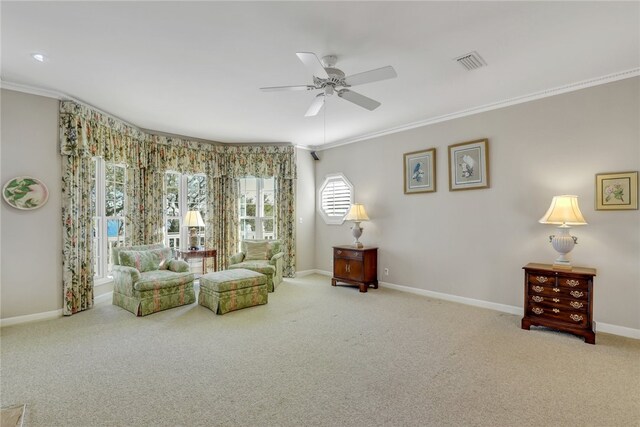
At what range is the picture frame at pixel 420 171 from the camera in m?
4.91

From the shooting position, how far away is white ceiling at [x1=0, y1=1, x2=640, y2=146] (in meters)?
2.29

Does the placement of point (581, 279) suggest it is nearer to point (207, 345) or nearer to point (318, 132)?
point (207, 345)

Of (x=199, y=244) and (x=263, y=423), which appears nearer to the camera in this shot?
(x=263, y=423)

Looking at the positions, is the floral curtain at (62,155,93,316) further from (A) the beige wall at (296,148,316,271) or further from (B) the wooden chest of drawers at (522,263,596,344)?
(B) the wooden chest of drawers at (522,263,596,344)

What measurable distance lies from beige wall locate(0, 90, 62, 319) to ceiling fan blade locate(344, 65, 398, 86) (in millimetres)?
3770

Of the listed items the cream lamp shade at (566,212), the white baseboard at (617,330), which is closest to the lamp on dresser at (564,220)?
the cream lamp shade at (566,212)

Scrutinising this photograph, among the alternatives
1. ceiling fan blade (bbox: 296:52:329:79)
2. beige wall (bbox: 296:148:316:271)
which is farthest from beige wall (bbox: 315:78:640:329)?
ceiling fan blade (bbox: 296:52:329:79)

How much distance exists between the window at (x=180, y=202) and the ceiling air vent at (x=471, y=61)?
4.88 metres

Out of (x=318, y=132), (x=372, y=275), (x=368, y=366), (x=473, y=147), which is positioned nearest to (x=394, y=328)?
(x=368, y=366)

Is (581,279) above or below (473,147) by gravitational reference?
below

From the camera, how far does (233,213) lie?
628cm

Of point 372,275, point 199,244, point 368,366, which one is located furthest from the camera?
point 199,244

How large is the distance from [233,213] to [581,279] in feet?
17.8

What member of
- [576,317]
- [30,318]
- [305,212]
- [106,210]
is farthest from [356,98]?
[30,318]
